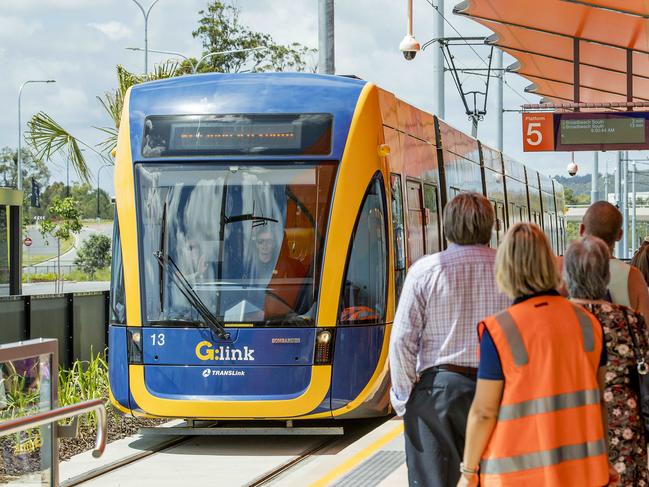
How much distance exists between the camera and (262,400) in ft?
34.2

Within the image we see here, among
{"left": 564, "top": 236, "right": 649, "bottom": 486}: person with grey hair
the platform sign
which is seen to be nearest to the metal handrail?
{"left": 564, "top": 236, "right": 649, "bottom": 486}: person with grey hair

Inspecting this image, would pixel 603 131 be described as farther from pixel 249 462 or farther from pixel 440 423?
pixel 440 423

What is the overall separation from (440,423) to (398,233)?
6.04 m

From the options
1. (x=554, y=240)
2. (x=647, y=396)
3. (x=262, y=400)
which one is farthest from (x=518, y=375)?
(x=554, y=240)

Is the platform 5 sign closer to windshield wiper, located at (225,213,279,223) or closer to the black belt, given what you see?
windshield wiper, located at (225,213,279,223)

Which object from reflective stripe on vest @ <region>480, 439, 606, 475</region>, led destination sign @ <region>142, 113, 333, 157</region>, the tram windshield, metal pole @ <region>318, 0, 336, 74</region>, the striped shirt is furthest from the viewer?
metal pole @ <region>318, 0, 336, 74</region>

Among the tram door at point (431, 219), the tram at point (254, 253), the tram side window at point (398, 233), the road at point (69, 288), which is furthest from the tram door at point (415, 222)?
the road at point (69, 288)

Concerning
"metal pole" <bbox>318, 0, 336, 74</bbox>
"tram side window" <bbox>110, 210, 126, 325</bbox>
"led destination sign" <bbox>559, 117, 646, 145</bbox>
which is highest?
"metal pole" <bbox>318, 0, 336, 74</bbox>

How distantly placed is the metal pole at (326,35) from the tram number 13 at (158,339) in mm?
7015

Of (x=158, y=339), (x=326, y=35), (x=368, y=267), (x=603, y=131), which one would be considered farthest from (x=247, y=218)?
(x=603, y=131)

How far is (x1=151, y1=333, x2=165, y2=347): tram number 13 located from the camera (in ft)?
35.0

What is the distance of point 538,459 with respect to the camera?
4.39 m

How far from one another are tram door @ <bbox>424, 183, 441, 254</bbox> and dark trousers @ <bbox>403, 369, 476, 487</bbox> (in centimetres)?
780

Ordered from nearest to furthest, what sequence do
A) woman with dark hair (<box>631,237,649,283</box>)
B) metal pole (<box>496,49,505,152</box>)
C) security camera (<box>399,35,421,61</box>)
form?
woman with dark hair (<box>631,237,649,283</box>) < security camera (<box>399,35,421,61</box>) < metal pole (<box>496,49,505,152</box>)
